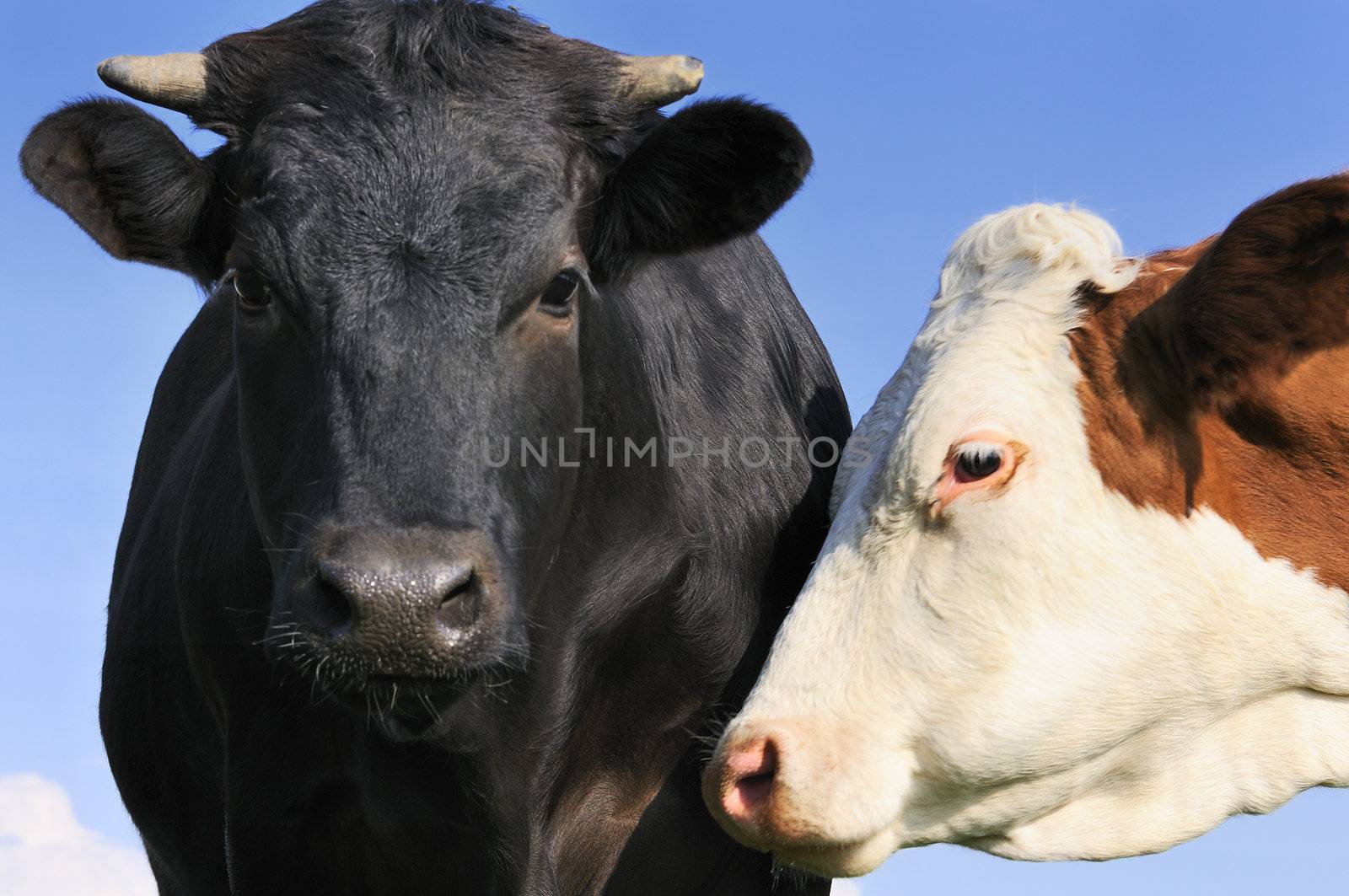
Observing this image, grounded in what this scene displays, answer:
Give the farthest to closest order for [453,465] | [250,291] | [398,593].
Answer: [250,291] < [453,465] < [398,593]

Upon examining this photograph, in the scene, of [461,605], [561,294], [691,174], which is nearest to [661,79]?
[691,174]

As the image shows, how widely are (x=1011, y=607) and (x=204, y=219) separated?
2.90m

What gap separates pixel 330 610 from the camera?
4250 millimetres

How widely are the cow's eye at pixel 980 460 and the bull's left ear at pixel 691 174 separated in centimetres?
113

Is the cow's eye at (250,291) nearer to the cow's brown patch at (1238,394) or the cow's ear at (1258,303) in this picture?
the cow's brown patch at (1238,394)

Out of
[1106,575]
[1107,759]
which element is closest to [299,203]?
[1106,575]

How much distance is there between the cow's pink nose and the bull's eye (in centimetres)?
144

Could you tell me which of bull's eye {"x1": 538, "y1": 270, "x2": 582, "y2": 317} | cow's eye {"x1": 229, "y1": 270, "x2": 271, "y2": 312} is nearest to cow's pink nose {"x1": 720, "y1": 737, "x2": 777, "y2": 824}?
bull's eye {"x1": 538, "y1": 270, "x2": 582, "y2": 317}

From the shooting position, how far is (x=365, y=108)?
15.8 ft

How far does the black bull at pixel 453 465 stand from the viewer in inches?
174

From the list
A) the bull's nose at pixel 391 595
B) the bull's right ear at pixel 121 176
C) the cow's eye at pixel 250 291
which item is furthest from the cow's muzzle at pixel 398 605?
the bull's right ear at pixel 121 176

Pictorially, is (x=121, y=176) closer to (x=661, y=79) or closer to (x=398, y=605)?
(x=661, y=79)

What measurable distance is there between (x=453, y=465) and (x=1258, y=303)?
243 cm

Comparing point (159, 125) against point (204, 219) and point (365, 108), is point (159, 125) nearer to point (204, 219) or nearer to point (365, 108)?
point (204, 219)
